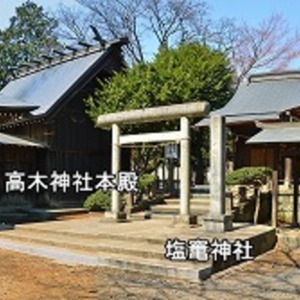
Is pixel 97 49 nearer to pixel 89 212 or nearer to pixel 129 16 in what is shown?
pixel 89 212

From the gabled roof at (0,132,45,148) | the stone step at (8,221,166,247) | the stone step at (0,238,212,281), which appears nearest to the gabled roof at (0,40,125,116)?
the gabled roof at (0,132,45,148)

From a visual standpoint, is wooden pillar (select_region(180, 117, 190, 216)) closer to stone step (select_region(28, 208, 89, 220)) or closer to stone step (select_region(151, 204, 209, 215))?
stone step (select_region(151, 204, 209, 215))

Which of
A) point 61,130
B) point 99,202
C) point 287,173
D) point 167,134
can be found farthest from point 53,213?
point 287,173

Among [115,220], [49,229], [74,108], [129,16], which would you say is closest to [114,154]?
[115,220]

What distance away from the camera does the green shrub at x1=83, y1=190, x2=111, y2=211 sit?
61.4ft

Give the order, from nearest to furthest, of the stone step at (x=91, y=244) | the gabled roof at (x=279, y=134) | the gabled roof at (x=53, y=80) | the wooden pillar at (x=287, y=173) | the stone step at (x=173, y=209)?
1. the stone step at (x=91, y=244)
2. the gabled roof at (x=279, y=134)
3. the stone step at (x=173, y=209)
4. the wooden pillar at (x=287, y=173)
5. the gabled roof at (x=53, y=80)

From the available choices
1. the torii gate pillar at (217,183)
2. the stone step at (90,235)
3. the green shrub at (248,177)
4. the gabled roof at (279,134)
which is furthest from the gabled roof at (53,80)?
the torii gate pillar at (217,183)

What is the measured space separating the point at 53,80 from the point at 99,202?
7.74 m

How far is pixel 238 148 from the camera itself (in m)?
21.1

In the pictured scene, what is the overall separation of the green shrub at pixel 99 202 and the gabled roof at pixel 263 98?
16.5 ft

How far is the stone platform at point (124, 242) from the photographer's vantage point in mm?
8922

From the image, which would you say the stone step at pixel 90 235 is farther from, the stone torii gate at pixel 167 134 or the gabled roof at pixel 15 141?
the gabled roof at pixel 15 141

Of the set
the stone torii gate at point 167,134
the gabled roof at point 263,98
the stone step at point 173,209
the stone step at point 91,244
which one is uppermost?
the gabled roof at point 263,98

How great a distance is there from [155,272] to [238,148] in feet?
42.8
